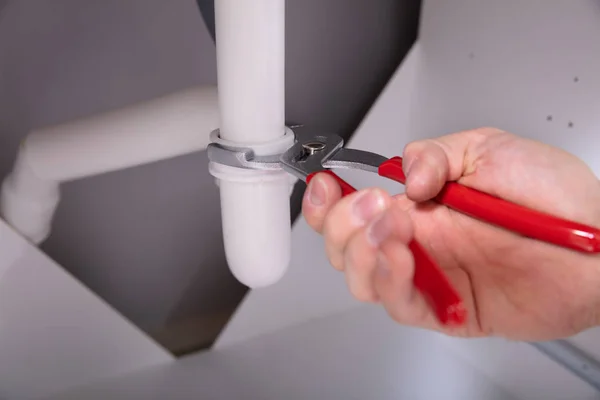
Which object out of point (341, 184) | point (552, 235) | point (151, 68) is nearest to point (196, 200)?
point (151, 68)

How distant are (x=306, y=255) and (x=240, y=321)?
0.12m

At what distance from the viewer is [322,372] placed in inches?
24.5

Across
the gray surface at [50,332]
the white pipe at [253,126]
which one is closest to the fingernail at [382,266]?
the white pipe at [253,126]

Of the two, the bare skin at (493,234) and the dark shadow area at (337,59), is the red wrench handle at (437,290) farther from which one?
the dark shadow area at (337,59)

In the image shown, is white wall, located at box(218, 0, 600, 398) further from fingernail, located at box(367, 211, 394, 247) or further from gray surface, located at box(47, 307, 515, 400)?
fingernail, located at box(367, 211, 394, 247)

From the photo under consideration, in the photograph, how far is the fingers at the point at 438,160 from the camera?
34 centimetres

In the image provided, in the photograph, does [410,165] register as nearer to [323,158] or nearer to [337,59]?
[323,158]

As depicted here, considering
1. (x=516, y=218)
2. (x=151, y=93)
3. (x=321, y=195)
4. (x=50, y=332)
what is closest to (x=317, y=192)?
(x=321, y=195)

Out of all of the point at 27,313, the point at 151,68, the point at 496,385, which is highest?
the point at 151,68

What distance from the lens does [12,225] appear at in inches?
→ 19.9

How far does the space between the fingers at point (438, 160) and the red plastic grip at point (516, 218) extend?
1 cm

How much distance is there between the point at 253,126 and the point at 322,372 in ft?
1.14

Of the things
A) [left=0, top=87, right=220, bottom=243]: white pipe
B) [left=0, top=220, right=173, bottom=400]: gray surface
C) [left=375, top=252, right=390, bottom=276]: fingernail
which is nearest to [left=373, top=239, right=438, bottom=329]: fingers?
[left=375, top=252, right=390, bottom=276]: fingernail

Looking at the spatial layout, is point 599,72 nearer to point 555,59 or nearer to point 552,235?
point 555,59
